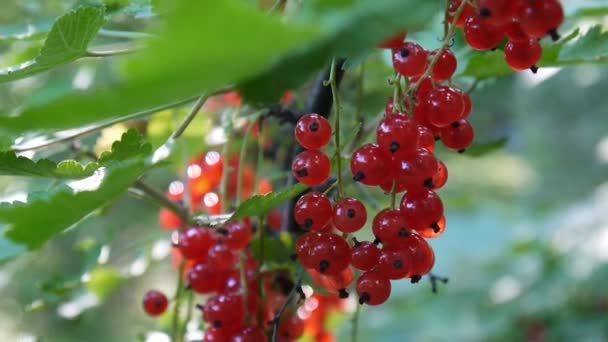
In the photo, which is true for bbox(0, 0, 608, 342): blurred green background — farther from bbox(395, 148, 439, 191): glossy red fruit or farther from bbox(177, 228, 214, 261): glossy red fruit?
bbox(395, 148, 439, 191): glossy red fruit

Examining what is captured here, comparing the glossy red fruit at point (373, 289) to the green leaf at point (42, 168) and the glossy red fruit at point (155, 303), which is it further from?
the glossy red fruit at point (155, 303)

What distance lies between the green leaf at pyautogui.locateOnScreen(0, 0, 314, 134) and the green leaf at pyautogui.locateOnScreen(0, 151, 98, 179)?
303 millimetres

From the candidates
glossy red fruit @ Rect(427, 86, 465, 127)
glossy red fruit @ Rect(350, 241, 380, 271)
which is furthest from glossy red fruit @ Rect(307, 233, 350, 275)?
glossy red fruit @ Rect(427, 86, 465, 127)

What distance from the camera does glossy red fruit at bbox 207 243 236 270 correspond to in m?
0.80

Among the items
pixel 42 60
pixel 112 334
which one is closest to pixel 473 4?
pixel 42 60

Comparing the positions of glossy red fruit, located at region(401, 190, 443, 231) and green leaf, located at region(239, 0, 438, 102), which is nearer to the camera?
green leaf, located at region(239, 0, 438, 102)

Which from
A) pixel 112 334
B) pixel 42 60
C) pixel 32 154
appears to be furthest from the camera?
pixel 112 334

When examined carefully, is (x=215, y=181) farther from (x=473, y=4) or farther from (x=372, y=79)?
(x=473, y=4)

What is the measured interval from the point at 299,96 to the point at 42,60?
1.43ft

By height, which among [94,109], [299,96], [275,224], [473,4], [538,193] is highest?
[538,193]

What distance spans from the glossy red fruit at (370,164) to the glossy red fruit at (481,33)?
119 millimetres

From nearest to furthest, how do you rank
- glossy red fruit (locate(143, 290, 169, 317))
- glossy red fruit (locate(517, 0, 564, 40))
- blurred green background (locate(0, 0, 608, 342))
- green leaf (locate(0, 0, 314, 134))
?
Answer: green leaf (locate(0, 0, 314, 134)) < glossy red fruit (locate(517, 0, 564, 40)) < glossy red fruit (locate(143, 290, 169, 317)) < blurred green background (locate(0, 0, 608, 342))

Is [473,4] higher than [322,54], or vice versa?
[473,4]

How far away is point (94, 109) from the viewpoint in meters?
0.34
